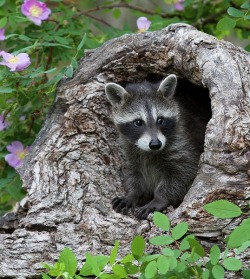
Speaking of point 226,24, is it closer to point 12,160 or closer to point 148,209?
point 148,209

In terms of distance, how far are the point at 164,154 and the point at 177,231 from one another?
1878 mm

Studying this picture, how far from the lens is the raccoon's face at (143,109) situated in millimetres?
5070

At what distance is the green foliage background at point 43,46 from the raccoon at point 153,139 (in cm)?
53

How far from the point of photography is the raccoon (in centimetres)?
500

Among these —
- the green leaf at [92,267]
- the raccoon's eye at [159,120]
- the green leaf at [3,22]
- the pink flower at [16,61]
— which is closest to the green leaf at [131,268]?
the green leaf at [92,267]

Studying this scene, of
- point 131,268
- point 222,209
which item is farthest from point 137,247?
point 222,209

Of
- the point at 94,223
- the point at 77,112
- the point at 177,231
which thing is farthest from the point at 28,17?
the point at 177,231

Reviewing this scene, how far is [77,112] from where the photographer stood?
5.05m

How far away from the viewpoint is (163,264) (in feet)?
10.4

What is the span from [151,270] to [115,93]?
220 cm

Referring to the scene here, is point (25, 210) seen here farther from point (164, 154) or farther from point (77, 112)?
point (164, 154)

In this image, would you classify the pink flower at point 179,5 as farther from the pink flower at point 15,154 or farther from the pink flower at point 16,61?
the pink flower at point 15,154

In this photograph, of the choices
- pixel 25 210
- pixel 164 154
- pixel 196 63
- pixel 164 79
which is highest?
pixel 196 63

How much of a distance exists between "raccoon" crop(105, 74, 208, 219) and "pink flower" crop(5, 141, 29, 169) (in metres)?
0.79
